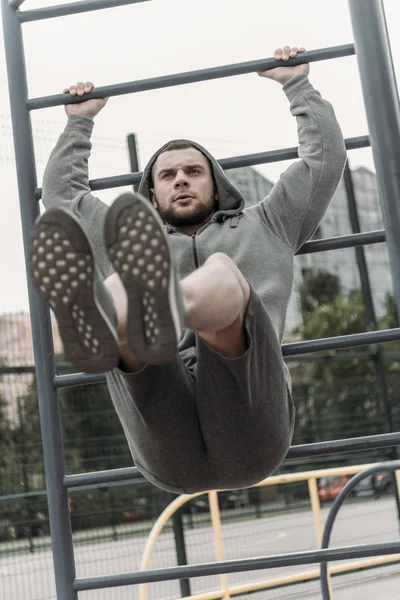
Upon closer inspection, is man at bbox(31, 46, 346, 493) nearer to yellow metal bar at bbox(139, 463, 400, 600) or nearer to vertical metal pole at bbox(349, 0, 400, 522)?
vertical metal pole at bbox(349, 0, 400, 522)

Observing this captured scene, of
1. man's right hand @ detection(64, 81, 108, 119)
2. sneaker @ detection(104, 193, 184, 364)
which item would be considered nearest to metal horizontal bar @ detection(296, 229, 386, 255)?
man's right hand @ detection(64, 81, 108, 119)

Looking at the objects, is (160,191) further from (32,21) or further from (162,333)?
(162,333)

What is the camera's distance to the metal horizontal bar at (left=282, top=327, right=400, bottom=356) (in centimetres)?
203

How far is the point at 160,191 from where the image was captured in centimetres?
216

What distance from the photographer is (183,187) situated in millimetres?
2123

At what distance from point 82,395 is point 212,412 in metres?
4.06

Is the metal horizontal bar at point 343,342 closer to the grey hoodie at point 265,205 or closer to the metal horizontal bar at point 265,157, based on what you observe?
the grey hoodie at point 265,205

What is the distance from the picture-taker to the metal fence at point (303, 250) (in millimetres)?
1998

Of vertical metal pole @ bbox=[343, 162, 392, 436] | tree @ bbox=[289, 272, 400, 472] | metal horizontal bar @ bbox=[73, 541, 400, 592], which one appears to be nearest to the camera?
metal horizontal bar @ bbox=[73, 541, 400, 592]

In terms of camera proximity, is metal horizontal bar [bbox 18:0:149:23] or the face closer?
the face

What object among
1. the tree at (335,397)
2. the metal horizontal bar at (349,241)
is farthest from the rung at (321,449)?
the tree at (335,397)

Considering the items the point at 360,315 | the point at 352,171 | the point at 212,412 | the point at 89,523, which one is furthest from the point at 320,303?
the point at 212,412

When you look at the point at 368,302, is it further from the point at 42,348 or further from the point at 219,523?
the point at 42,348

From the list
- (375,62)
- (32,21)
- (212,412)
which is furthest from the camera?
(32,21)
